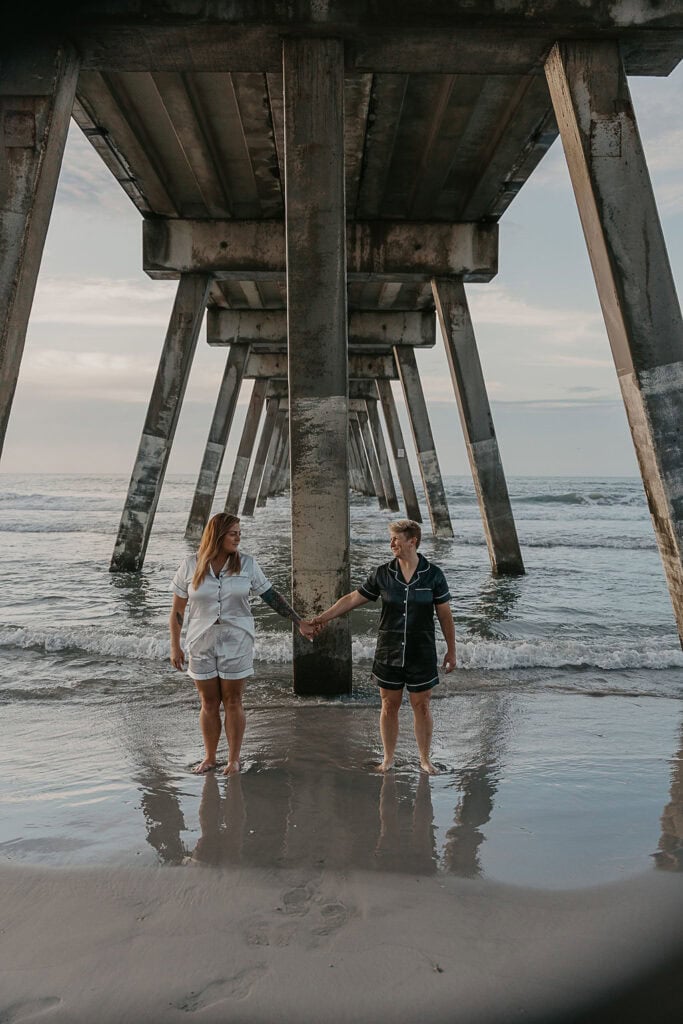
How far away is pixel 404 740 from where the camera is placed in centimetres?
455

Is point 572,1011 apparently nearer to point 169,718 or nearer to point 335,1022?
point 335,1022

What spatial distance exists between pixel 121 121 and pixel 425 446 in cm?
1232

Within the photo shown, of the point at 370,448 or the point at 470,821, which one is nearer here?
the point at 470,821

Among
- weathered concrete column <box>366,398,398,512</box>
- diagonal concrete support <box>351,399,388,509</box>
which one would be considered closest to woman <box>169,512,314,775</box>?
weathered concrete column <box>366,398,398,512</box>

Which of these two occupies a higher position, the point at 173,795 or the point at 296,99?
the point at 296,99

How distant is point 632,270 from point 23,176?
4.62 metres

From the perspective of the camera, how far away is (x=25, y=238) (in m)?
5.61

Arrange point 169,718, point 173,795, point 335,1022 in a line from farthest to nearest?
point 169,718 < point 173,795 < point 335,1022

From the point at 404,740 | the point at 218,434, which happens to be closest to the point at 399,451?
the point at 218,434

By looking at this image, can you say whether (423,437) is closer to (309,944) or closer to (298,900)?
(298,900)

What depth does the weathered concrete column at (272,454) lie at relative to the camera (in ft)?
117

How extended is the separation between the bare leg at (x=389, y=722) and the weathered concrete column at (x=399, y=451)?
783 inches

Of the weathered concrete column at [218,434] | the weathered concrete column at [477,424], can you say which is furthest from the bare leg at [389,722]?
the weathered concrete column at [218,434]

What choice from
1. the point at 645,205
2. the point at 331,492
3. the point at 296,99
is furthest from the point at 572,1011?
the point at 296,99
